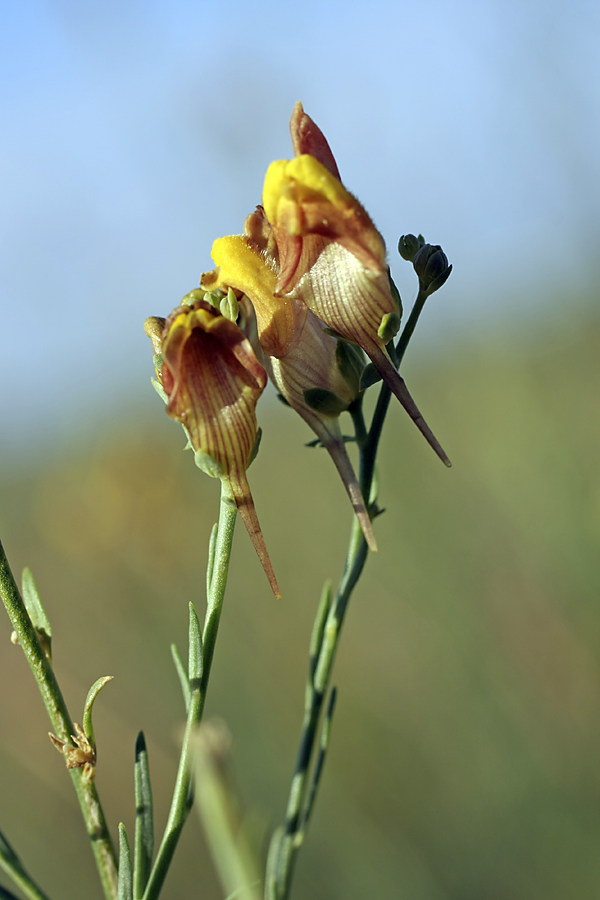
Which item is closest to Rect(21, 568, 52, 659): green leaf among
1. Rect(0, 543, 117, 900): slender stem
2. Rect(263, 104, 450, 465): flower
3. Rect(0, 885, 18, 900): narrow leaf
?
Rect(0, 543, 117, 900): slender stem

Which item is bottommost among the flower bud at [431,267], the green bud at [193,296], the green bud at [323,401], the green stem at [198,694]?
the green stem at [198,694]

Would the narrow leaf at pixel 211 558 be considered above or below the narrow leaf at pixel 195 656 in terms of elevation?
above

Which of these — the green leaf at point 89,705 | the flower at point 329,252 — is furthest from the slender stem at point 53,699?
the flower at point 329,252

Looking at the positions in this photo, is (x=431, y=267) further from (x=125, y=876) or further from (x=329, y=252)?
(x=125, y=876)

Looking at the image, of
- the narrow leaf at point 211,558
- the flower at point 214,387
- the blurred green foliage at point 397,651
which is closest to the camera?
the flower at point 214,387

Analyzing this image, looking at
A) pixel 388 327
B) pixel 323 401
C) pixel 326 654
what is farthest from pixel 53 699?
pixel 388 327

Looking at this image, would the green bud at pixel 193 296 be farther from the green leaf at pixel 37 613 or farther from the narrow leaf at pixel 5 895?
the narrow leaf at pixel 5 895

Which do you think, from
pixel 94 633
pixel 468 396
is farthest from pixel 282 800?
pixel 468 396

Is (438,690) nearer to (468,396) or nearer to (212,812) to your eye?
(468,396)

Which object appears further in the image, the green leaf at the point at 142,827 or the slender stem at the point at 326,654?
the slender stem at the point at 326,654
